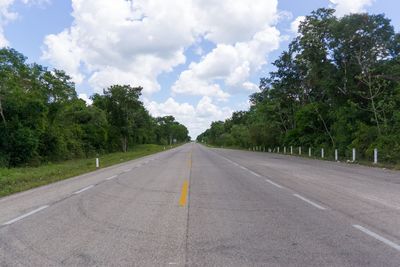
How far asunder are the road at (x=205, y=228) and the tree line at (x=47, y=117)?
27.6 metres

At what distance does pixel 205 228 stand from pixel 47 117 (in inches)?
1670

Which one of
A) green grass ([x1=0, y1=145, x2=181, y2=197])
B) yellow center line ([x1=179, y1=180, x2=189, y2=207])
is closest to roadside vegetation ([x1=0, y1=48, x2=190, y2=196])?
green grass ([x1=0, y1=145, x2=181, y2=197])

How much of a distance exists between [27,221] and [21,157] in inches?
1260

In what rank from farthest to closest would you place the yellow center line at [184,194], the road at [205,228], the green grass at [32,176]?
1. the green grass at [32,176]
2. the yellow center line at [184,194]
3. the road at [205,228]

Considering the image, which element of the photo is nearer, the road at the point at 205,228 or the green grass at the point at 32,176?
the road at the point at 205,228

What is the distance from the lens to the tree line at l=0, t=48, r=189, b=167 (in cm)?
3525

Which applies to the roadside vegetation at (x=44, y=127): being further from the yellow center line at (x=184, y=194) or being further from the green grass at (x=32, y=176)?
the yellow center line at (x=184, y=194)

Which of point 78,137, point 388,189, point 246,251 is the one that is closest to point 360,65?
point 388,189

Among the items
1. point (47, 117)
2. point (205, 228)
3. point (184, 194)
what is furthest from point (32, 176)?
point (47, 117)

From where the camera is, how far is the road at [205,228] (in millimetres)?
5035

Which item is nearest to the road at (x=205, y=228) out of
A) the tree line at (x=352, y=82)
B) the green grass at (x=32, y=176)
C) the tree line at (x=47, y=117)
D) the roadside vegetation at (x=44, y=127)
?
the green grass at (x=32, y=176)

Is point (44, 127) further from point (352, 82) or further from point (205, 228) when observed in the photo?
point (205, 228)

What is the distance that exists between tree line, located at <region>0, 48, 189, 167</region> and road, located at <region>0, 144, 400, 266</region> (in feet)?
90.4

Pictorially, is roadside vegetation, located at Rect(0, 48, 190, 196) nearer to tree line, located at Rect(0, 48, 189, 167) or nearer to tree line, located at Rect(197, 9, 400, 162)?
tree line, located at Rect(0, 48, 189, 167)
